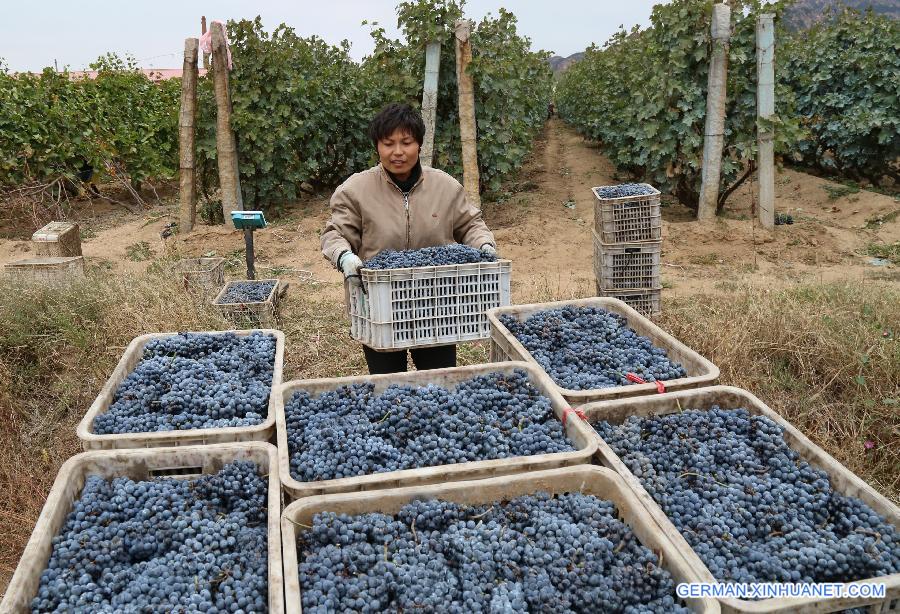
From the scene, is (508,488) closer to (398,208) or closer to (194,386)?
(194,386)

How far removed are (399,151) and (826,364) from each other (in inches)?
109

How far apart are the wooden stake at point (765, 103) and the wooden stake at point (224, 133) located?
20.3 ft

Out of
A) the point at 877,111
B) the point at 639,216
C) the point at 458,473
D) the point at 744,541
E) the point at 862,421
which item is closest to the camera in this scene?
the point at 744,541

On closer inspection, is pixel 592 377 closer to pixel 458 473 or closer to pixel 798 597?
pixel 458 473

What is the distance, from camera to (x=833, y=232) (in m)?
→ 8.52

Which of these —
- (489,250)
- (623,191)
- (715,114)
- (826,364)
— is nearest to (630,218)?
(623,191)

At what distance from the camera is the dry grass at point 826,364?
134 inches

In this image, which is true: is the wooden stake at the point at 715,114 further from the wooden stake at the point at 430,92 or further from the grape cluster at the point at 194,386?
the grape cluster at the point at 194,386

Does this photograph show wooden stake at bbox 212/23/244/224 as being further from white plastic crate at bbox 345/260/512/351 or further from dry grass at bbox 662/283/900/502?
white plastic crate at bbox 345/260/512/351

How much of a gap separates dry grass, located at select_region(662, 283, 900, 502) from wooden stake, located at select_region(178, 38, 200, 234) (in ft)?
21.1

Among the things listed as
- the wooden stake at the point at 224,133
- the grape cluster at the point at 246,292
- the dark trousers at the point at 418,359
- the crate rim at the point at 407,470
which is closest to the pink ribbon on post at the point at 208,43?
the wooden stake at the point at 224,133

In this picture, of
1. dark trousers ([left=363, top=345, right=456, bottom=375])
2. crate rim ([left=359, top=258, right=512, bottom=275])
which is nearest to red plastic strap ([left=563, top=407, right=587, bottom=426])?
crate rim ([left=359, top=258, right=512, bottom=275])

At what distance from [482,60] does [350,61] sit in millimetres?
3984

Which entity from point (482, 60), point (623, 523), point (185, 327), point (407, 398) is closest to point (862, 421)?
point (623, 523)
